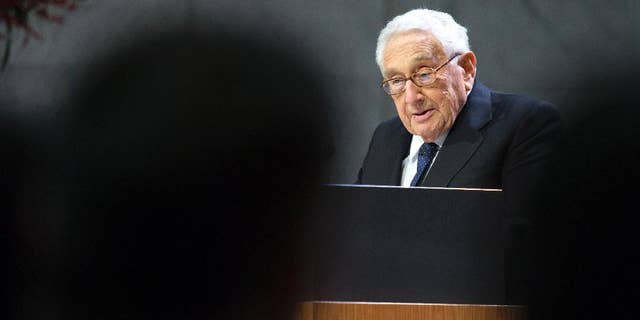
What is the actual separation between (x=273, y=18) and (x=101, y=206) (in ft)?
0.50

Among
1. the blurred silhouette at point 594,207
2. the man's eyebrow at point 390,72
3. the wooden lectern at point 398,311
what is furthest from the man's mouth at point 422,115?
the blurred silhouette at point 594,207

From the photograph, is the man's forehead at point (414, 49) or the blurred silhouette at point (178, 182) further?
the man's forehead at point (414, 49)

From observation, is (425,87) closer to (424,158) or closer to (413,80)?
(413,80)

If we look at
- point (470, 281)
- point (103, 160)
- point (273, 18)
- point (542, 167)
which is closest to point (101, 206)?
point (103, 160)

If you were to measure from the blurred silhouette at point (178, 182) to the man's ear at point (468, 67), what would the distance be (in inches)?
75.6

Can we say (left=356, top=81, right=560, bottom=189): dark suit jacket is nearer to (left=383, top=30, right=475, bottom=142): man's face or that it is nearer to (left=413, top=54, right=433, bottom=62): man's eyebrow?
(left=383, top=30, right=475, bottom=142): man's face

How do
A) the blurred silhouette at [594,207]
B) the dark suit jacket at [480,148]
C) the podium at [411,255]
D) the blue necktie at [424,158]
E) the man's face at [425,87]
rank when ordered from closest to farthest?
the blurred silhouette at [594,207]
the podium at [411,255]
the dark suit jacket at [480,148]
the blue necktie at [424,158]
the man's face at [425,87]

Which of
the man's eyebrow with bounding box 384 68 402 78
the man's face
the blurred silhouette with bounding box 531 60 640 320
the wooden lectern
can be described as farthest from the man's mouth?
the blurred silhouette with bounding box 531 60 640 320

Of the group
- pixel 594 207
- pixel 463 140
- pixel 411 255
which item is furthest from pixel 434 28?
pixel 594 207

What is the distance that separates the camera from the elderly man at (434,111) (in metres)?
1.94

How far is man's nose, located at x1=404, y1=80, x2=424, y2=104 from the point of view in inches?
89.5

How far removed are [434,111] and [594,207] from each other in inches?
71.6

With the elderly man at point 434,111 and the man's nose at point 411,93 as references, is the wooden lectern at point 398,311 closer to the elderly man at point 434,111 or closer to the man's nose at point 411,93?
Answer: the elderly man at point 434,111

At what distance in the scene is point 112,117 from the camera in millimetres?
451
